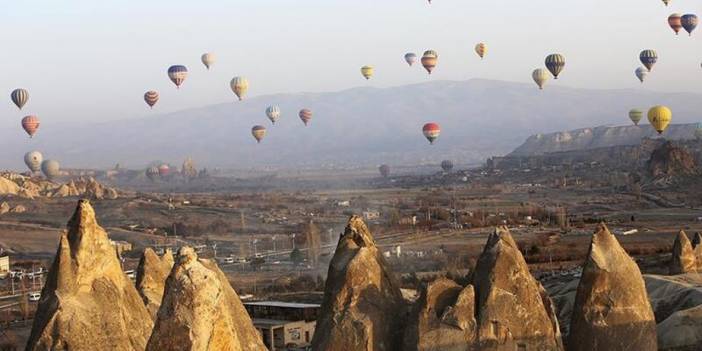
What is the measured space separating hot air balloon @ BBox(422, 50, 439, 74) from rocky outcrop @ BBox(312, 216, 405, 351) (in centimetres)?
8663

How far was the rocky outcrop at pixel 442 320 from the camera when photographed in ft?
68.9

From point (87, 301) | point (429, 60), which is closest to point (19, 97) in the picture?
point (429, 60)

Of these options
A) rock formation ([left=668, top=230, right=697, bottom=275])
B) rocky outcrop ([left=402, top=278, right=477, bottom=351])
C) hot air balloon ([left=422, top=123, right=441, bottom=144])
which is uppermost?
hot air balloon ([left=422, top=123, right=441, bottom=144])

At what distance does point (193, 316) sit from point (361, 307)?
768cm

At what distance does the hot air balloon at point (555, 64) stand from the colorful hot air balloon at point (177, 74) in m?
32.0

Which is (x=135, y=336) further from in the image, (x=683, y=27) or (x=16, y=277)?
(x=683, y=27)

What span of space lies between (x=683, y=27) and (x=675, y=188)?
1045 inches

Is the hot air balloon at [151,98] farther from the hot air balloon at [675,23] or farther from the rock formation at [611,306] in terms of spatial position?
the rock formation at [611,306]

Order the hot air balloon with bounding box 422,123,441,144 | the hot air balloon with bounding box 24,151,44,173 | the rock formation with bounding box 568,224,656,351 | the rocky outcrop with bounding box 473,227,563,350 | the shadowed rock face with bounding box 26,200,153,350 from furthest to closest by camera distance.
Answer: the hot air balloon with bounding box 24,151,44,173 < the hot air balloon with bounding box 422,123,441,144 < the rock formation with bounding box 568,224,656,351 < the rocky outcrop with bounding box 473,227,563,350 < the shadowed rock face with bounding box 26,200,153,350

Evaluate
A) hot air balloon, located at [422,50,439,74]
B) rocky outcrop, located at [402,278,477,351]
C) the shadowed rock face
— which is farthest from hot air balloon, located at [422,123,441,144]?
rocky outcrop, located at [402,278,477,351]

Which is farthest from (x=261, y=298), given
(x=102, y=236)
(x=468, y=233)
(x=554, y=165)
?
(x=554, y=165)

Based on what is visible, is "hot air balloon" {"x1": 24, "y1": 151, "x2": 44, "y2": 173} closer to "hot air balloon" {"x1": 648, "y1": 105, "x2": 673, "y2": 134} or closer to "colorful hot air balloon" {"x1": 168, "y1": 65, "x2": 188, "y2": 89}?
"colorful hot air balloon" {"x1": 168, "y1": 65, "x2": 188, "y2": 89}

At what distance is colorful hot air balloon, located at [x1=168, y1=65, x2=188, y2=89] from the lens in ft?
328

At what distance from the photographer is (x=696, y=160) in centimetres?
14138
